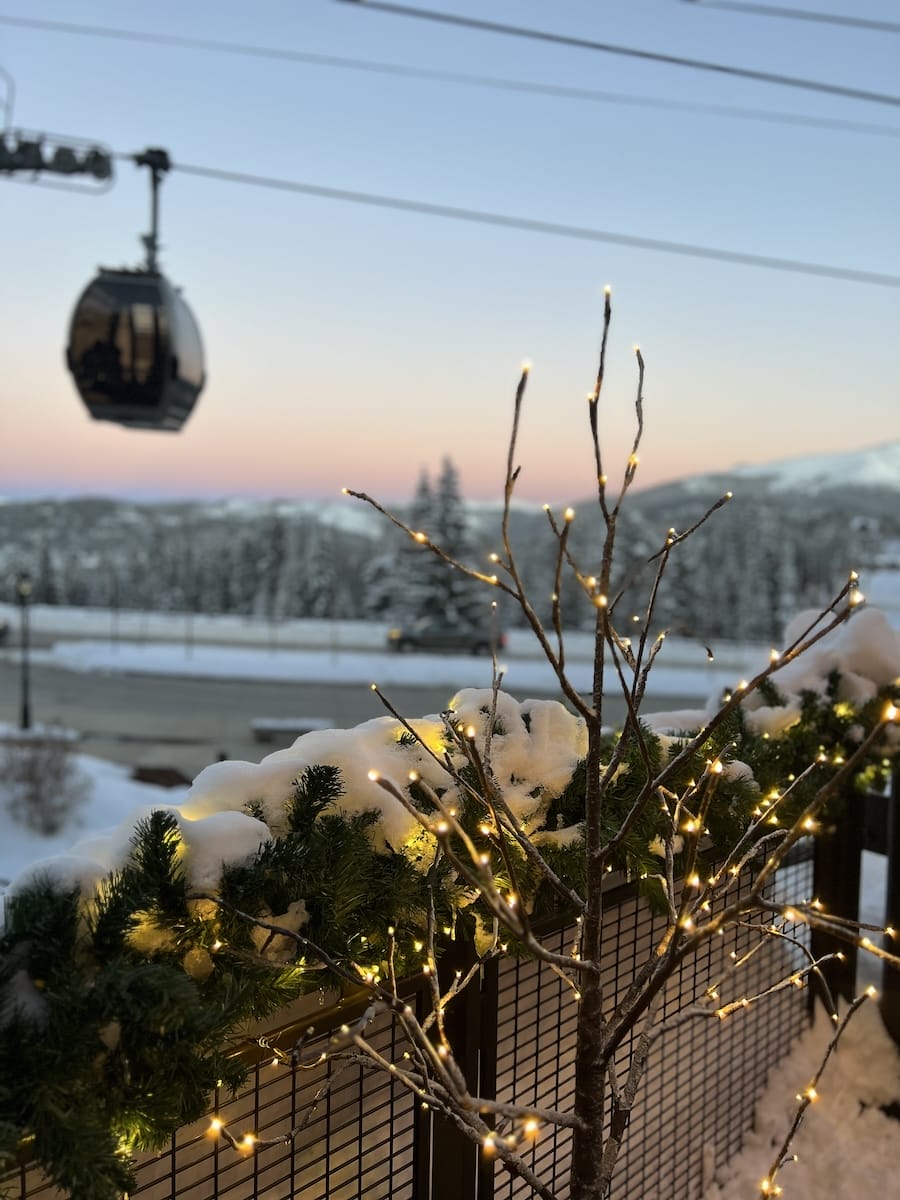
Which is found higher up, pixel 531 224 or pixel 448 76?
pixel 448 76

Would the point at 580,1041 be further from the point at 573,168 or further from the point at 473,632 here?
the point at 473,632

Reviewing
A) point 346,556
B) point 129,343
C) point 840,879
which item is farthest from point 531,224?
point 346,556

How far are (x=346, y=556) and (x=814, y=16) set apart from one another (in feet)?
171

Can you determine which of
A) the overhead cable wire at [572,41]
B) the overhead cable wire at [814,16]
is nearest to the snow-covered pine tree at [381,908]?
the overhead cable wire at [572,41]

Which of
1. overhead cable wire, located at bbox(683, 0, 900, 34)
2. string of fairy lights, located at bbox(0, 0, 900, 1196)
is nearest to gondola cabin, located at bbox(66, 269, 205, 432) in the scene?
string of fairy lights, located at bbox(0, 0, 900, 1196)

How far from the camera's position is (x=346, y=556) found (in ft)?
183

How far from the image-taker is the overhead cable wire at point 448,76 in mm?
5434

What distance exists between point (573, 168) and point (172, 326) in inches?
215

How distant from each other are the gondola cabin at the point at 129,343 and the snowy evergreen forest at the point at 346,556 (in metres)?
30.2

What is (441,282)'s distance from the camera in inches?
736

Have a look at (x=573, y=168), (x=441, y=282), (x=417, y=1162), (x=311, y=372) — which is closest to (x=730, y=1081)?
(x=417, y=1162)

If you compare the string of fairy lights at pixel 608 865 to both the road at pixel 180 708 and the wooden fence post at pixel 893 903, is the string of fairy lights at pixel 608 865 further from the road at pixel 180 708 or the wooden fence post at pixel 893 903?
the road at pixel 180 708

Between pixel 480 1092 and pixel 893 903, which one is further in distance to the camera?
pixel 893 903

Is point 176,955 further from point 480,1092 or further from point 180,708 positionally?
point 180,708
